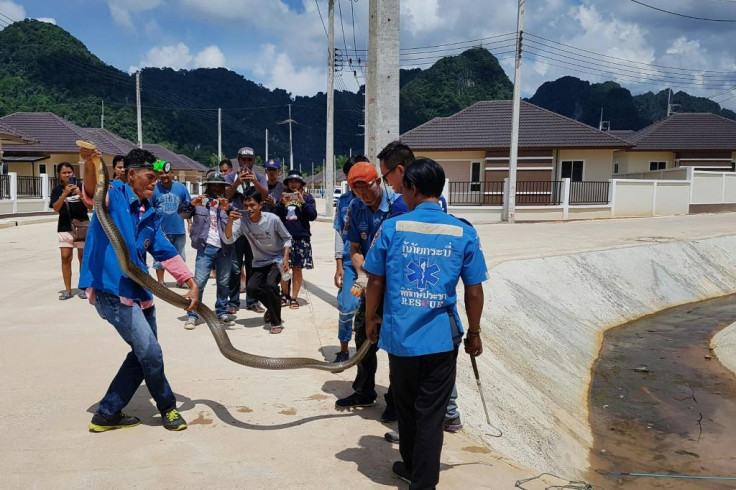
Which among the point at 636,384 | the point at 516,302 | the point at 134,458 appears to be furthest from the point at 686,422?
the point at 134,458

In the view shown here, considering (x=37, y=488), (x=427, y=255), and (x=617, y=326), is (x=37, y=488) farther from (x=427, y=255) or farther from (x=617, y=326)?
(x=617, y=326)

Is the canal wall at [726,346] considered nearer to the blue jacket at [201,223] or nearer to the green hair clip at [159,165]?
the blue jacket at [201,223]

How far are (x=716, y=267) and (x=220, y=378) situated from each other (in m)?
16.0

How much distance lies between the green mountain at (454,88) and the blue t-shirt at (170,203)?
9135 cm

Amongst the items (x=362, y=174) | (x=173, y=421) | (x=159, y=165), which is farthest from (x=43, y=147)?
(x=362, y=174)

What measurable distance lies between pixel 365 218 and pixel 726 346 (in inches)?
350

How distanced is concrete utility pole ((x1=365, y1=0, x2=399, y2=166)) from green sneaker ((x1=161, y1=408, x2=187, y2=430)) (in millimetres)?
3901

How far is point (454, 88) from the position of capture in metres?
103

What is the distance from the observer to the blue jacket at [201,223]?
22.1 ft

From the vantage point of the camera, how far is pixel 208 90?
135250mm

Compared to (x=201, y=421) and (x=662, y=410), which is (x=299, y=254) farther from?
(x=662, y=410)

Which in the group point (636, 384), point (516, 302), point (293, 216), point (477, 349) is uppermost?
point (293, 216)

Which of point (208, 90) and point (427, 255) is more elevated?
point (208, 90)

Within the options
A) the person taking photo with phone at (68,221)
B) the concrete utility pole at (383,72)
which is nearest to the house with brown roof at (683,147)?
the concrete utility pole at (383,72)
